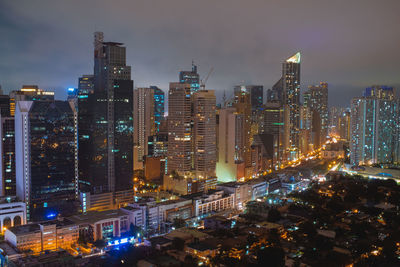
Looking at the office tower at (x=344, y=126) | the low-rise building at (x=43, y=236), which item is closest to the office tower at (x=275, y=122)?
the office tower at (x=344, y=126)

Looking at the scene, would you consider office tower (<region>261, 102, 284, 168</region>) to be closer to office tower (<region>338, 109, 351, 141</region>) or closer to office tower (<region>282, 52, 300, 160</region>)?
office tower (<region>282, 52, 300, 160</region>)

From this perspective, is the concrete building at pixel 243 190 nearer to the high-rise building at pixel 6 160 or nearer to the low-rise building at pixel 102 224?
the low-rise building at pixel 102 224

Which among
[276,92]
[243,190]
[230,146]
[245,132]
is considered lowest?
[243,190]

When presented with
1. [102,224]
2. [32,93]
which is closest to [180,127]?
[102,224]

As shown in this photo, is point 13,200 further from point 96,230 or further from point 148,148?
point 148,148

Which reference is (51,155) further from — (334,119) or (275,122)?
(334,119)

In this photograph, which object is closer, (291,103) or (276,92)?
(291,103)
